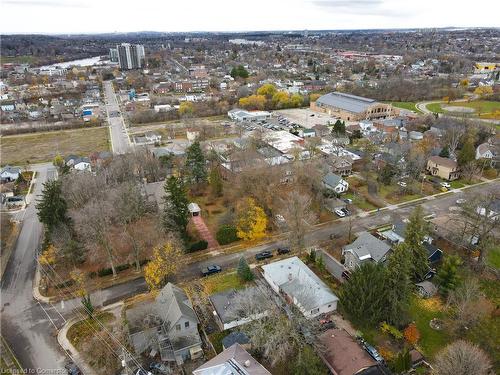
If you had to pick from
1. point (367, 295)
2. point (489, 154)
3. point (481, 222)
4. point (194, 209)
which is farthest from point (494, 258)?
point (194, 209)

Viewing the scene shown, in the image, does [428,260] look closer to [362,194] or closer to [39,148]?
[362,194]

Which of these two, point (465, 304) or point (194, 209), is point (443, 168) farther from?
point (194, 209)

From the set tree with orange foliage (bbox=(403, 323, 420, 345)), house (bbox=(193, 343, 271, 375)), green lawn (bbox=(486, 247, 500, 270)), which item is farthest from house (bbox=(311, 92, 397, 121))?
house (bbox=(193, 343, 271, 375))

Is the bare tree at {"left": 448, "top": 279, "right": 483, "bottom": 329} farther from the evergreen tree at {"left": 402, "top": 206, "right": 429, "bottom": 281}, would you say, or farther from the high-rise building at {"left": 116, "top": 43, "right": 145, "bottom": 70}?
the high-rise building at {"left": 116, "top": 43, "right": 145, "bottom": 70}

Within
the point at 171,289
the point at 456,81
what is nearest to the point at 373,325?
the point at 171,289

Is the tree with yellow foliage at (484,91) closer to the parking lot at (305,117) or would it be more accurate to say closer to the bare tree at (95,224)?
the parking lot at (305,117)

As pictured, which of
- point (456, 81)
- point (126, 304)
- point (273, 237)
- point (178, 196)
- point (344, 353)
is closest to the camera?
point (344, 353)

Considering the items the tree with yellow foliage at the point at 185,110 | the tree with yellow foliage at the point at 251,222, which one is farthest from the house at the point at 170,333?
the tree with yellow foliage at the point at 185,110
